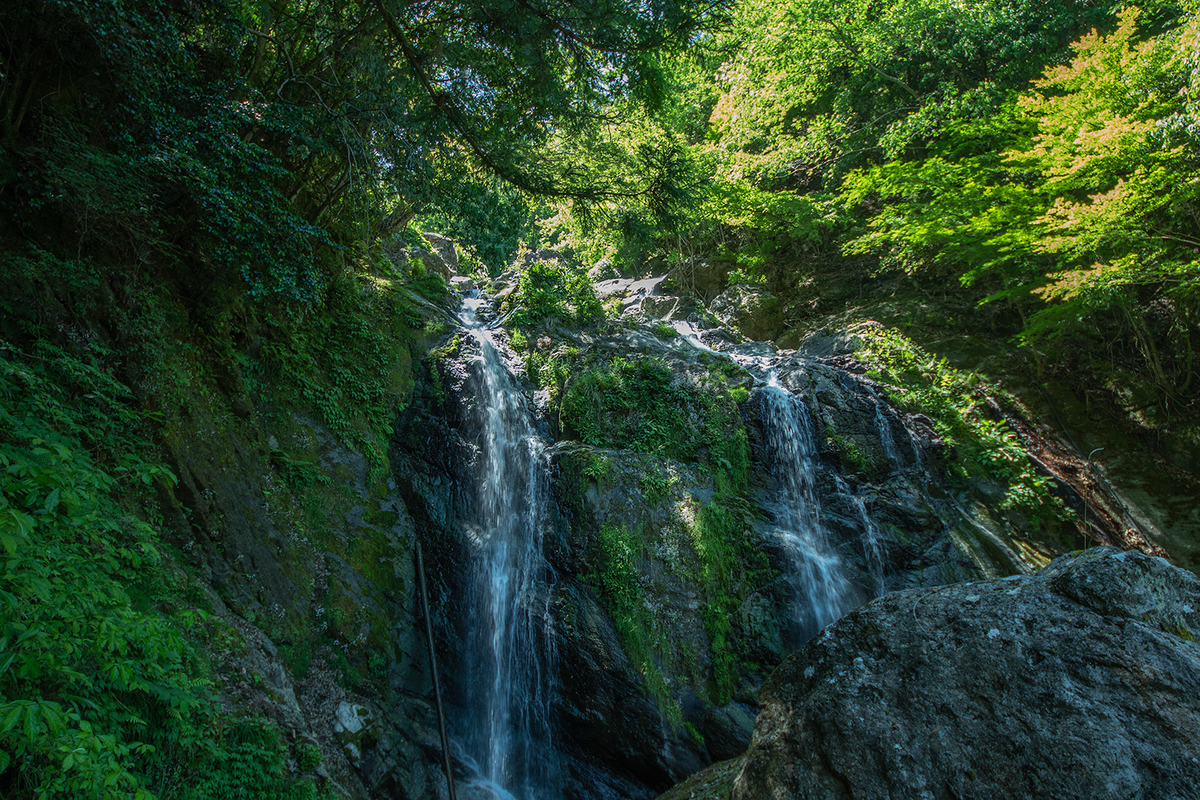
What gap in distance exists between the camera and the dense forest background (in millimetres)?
2771

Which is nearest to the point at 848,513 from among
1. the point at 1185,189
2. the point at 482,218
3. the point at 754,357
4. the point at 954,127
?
the point at 754,357

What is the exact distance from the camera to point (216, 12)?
4977mm

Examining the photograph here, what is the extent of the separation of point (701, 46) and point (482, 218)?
3462mm

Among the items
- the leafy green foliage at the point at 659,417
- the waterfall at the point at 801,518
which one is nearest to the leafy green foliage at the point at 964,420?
the waterfall at the point at 801,518

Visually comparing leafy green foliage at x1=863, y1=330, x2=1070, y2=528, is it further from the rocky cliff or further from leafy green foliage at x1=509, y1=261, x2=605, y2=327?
the rocky cliff

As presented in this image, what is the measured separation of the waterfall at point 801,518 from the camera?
7289 millimetres

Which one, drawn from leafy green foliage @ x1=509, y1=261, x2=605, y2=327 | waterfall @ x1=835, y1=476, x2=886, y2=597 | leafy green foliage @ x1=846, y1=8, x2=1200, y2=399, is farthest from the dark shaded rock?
waterfall @ x1=835, y1=476, x2=886, y2=597

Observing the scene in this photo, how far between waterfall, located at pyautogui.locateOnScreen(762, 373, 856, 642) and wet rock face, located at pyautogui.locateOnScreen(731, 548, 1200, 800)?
4.31m

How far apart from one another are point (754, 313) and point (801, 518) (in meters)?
8.80

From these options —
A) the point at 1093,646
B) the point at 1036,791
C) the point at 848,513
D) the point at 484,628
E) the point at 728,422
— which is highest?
the point at 728,422

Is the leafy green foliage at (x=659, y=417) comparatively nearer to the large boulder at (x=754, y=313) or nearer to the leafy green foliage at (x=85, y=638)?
the leafy green foliage at (x=85, y=638)

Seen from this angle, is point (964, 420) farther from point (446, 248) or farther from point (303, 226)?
point (446, 248)

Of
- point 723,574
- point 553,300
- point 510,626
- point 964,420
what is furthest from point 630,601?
point 964,420

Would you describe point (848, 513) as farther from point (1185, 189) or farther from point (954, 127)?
point (954, 127)
